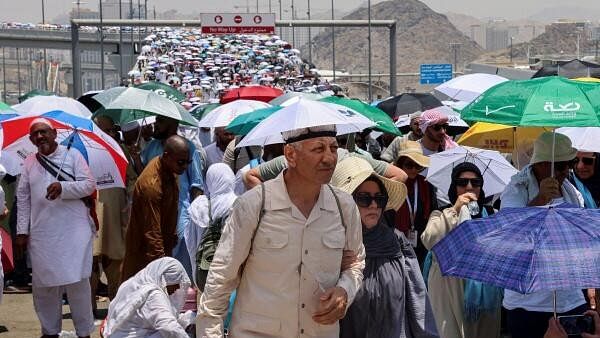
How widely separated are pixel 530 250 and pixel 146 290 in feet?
8.85

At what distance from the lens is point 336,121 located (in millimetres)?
6164

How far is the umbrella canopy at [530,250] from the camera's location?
522 cm

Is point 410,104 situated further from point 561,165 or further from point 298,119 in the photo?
point 298,119

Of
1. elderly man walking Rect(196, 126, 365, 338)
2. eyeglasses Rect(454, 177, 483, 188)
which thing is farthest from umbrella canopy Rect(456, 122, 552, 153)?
elderly man walking Rect(196, 126, 365, 338)

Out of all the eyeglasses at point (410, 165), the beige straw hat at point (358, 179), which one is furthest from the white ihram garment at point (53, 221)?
the beige straw hat at point (358, 179)

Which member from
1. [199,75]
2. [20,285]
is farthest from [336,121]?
[199,75]

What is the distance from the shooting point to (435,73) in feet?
198

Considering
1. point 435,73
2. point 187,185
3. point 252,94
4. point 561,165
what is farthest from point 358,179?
point 435,73

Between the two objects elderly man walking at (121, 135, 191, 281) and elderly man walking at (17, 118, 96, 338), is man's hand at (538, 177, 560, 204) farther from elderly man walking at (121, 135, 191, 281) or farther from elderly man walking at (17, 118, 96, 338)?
elderly man walking at (17, 118, 96, 338)

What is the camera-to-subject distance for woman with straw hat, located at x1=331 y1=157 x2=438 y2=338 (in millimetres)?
6367

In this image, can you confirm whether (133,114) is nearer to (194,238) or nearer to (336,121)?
(194,238)

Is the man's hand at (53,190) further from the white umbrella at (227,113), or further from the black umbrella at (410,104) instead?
the black umbrella at (410,104)

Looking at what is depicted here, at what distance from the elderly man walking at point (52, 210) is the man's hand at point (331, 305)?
4201mm

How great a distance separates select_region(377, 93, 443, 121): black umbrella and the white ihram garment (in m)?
7.91
